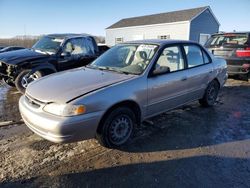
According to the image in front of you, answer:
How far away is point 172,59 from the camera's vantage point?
181 inches

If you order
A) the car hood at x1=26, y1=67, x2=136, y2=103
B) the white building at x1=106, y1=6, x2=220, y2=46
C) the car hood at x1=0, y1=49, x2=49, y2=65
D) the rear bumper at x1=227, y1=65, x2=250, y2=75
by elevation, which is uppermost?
the white building at x1=106, y1=6, x2=220, y2=46

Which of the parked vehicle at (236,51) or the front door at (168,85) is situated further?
the parked vehicle at (236,51)

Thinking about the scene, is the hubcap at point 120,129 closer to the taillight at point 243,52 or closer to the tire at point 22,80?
the tire at point 22,80

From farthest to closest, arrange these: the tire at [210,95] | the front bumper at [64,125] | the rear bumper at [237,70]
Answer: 1. the rear bumper at [237,70]
2. the tire at [210,95]
3. the front bumper at [64,125]

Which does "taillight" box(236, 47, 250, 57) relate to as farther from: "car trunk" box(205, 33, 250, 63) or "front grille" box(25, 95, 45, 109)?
"front grille" box(25, 95, 45, 109)

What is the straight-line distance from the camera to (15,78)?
620cm

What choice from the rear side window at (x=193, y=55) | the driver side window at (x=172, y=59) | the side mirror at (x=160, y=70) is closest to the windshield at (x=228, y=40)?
the rear side window at (x=193, y=55)

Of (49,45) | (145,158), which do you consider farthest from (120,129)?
(49,45)

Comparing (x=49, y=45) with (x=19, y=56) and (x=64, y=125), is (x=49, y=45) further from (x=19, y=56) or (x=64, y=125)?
(x=64, y=125)

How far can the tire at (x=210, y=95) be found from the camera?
5658 mm

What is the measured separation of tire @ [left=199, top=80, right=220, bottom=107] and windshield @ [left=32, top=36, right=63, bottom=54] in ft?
14.5

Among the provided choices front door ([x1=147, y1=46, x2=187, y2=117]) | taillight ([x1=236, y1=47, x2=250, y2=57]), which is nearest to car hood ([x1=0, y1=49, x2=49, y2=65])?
front door ([x1=147, y1=46, x2=187, y2=117])

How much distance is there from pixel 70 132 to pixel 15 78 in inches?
154

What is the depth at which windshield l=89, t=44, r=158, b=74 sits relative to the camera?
4.12 metres
